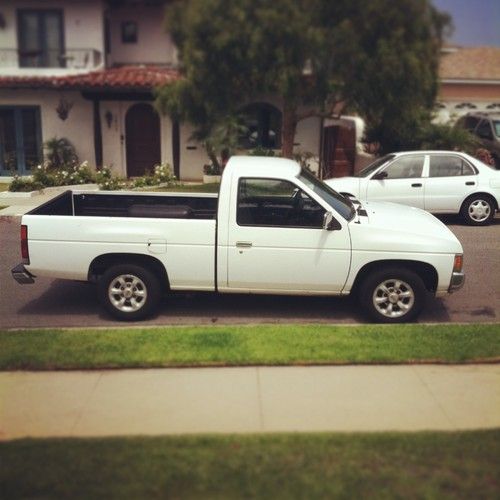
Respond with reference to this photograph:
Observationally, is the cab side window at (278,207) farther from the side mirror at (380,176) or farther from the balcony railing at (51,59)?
the balcony railing at (51,59)

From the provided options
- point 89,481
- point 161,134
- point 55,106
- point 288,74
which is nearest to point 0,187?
point 55,106

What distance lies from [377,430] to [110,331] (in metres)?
3.30

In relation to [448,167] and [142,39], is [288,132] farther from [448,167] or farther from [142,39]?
[142,39]

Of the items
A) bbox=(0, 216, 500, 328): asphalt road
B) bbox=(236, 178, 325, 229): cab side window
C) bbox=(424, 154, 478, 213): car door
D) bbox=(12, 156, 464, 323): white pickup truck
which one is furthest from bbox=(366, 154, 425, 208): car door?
bbox=(236, 178, 325, 229): cab side window

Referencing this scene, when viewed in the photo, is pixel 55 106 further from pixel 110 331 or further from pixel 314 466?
pixel 314 466

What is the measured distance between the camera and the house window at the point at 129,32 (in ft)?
76.1

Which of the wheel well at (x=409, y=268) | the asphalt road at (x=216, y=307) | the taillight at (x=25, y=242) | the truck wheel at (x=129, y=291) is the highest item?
the taillight at (x=25, y=242)

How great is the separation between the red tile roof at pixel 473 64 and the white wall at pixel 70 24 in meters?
15.9

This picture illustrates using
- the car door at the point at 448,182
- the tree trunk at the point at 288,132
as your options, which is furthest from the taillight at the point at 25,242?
the tree trunk at the point at 288,132

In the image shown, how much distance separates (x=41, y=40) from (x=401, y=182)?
14.4m

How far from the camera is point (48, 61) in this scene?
73.2 feet

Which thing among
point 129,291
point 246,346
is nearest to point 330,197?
point 246,346

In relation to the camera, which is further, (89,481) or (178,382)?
(178,382)

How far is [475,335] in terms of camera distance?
23.1ft
